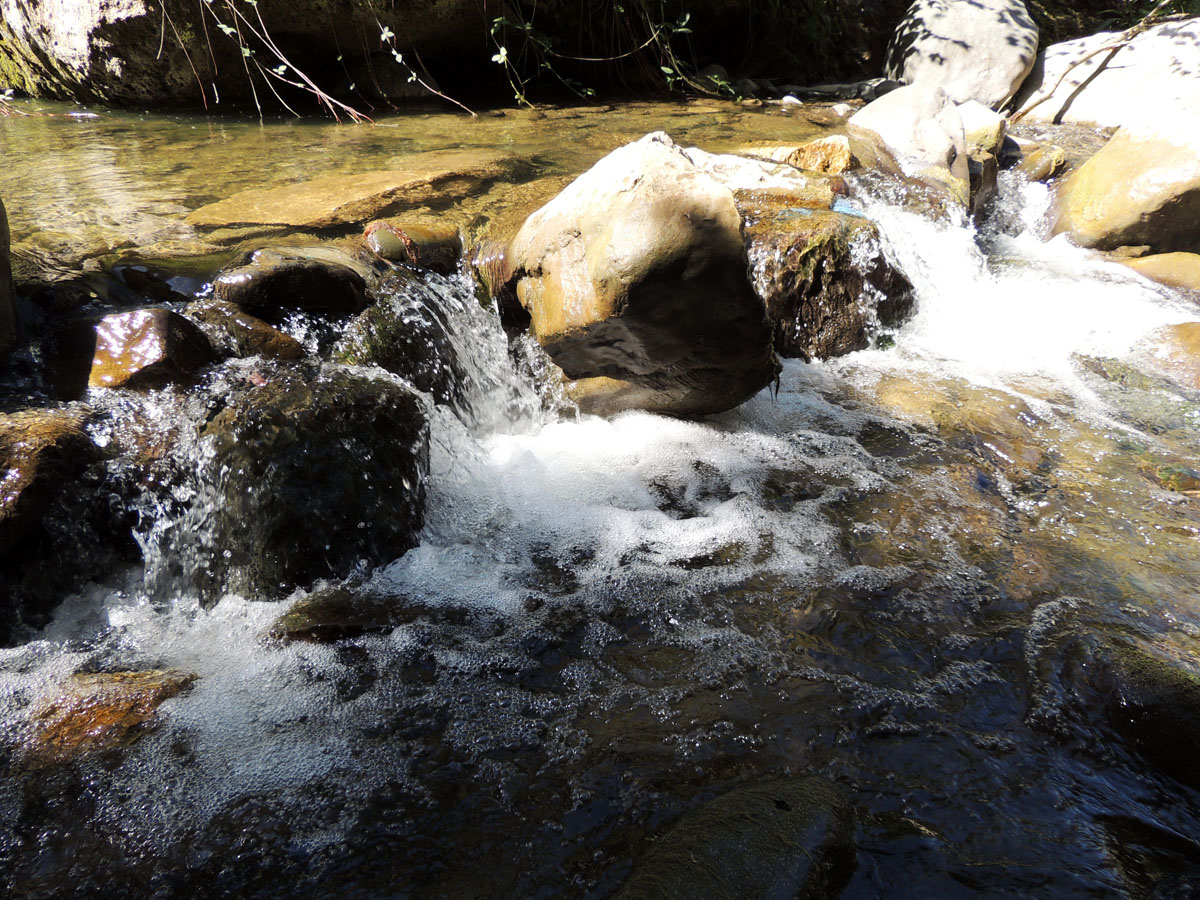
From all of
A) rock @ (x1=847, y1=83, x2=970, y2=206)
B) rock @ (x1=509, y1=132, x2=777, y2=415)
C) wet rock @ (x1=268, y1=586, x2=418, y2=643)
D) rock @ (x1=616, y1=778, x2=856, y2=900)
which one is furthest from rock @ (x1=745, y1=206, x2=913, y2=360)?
rock @ (x1=616, y1=778, x2=856, y2=900)

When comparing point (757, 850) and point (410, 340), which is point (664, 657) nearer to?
point (757, 850)

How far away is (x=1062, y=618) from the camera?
7.39ft

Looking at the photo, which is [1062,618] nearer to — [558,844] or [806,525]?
[806,525]

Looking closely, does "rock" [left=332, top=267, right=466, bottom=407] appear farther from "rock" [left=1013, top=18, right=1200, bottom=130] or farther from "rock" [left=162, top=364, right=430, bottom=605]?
"rock" [left=1013, top=18, right=1200, bottom=130]

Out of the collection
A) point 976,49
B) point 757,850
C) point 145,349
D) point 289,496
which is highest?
point 976,49

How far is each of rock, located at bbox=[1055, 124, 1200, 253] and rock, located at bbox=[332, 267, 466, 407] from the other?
478cm

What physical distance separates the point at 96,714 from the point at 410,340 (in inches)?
71.3

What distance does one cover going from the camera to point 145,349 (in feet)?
8.76

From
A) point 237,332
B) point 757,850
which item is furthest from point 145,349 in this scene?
point 757,850

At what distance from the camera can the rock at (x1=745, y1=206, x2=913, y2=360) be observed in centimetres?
390

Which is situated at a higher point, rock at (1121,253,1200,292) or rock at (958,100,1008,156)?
rock at (958,100,1008,156)

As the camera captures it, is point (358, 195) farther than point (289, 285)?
Yes

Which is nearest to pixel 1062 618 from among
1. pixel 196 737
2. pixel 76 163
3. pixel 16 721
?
pixel 196 737

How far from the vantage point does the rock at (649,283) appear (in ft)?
8.83
